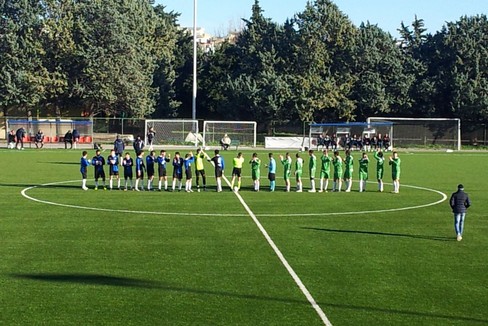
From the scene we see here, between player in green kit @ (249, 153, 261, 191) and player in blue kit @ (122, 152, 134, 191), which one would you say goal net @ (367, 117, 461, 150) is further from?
player in blue kit @ (122, 152, 134, 191)

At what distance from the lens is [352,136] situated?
6975 centimetres

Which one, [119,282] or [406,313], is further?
[119,282]

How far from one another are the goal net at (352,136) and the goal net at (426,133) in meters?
2.87

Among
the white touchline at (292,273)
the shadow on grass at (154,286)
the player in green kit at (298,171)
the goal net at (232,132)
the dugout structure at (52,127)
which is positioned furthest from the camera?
the goal net at (232,132)

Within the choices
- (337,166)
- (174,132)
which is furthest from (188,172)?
(174,132)

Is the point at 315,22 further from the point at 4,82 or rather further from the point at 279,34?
the point at 4,82

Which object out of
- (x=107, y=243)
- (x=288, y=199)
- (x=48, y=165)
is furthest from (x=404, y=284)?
(x=48, y=165)

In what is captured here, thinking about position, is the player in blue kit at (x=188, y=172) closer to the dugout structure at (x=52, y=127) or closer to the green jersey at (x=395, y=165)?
the green jersey at (x=395, y=165)

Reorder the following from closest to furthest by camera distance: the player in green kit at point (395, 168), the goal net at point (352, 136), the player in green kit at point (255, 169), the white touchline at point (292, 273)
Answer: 1. the white touchline at point (292, 273)
2. the player in green kit at point (395, 168)
3. the player in green kit at point (255, 169)
4. the goal net at point (352, 136)

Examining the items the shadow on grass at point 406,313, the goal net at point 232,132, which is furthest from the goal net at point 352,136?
the shadow on grass at point 406,313

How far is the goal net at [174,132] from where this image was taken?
68938 mm

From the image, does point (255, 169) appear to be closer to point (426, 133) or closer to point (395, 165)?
point (395, 165)

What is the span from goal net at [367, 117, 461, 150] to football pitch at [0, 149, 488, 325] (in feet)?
151

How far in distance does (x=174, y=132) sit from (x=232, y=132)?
628 centimetres
